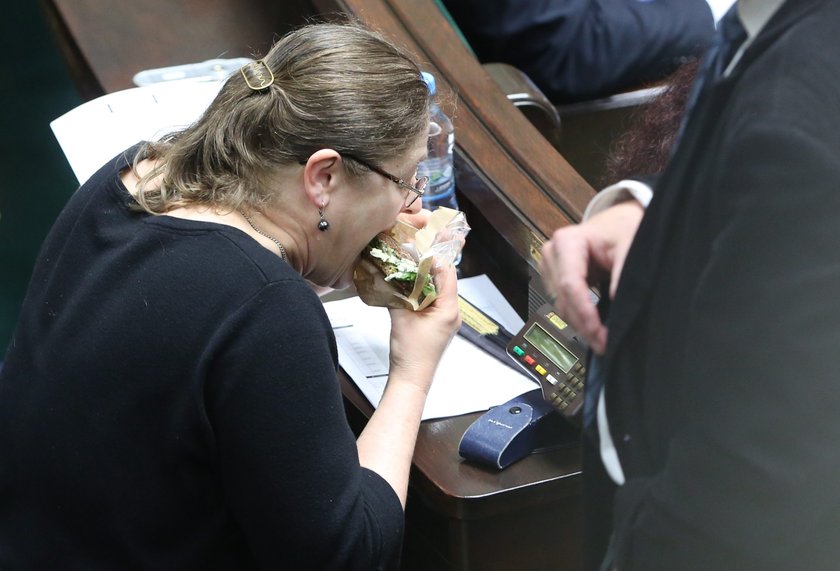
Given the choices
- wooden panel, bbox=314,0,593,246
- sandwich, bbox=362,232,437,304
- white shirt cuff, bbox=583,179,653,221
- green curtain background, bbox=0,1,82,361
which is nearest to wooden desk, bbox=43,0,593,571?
wooden panel, bbox=314,0,593,246

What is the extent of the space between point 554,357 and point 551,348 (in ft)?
0.04

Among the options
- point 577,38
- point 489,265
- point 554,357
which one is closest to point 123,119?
point 489,265

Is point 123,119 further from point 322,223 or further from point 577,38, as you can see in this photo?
point 577,38

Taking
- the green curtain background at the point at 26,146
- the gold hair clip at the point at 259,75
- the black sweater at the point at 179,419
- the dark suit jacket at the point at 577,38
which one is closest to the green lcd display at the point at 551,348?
the black sweater at the point at 179,419

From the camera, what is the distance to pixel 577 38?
186 cm

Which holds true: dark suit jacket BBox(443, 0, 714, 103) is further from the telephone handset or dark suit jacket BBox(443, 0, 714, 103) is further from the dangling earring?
the telephone handset

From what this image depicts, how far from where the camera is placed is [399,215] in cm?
131

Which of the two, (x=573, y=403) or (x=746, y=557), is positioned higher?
(x=746, y=557)

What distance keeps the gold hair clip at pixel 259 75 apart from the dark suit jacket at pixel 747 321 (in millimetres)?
735

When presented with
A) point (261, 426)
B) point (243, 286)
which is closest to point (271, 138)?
point (243, 286)

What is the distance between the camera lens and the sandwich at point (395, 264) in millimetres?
1277

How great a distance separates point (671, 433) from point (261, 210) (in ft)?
2.49

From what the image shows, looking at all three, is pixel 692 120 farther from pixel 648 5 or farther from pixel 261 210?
pixel 648 5

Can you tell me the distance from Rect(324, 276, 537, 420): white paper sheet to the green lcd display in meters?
0.32
